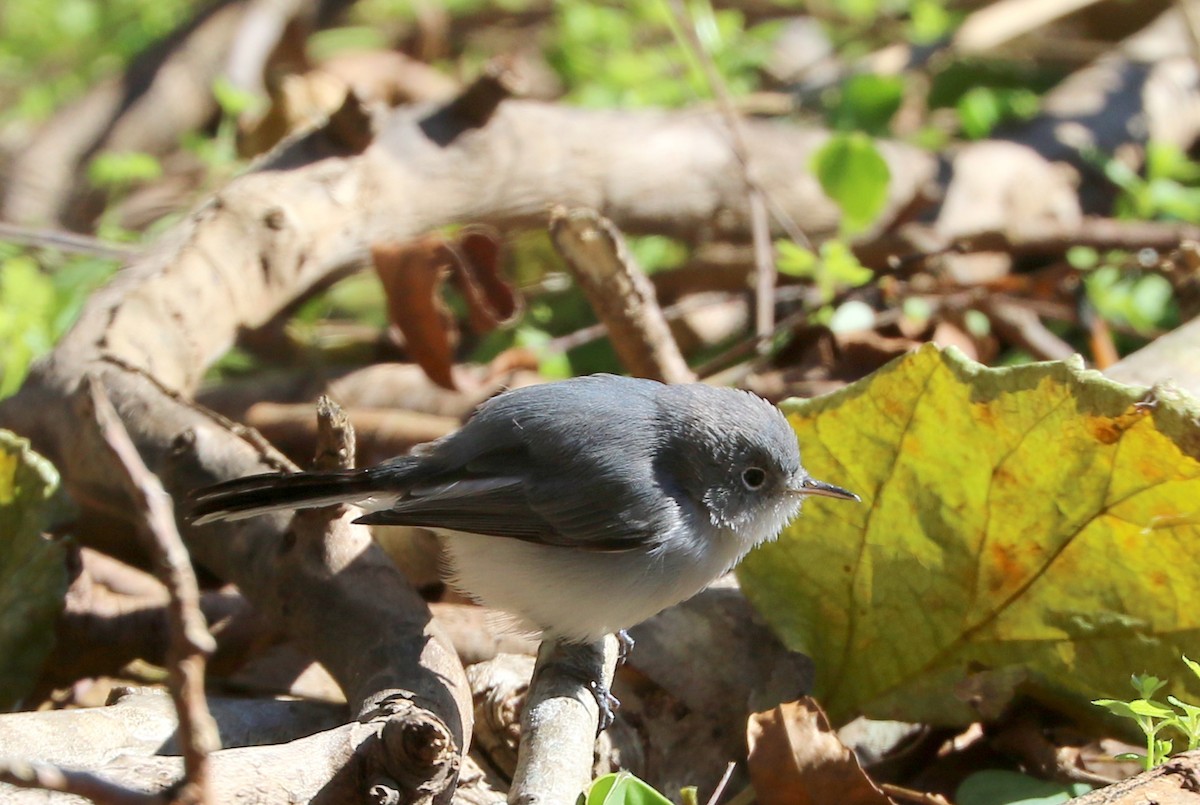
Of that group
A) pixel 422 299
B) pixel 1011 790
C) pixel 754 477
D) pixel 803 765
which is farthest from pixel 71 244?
pixel 1011 790

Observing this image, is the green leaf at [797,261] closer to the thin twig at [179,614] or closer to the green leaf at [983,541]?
the green leaf at [983,541]

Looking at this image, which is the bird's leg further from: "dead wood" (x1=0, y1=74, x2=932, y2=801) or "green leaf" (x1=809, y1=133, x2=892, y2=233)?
"green leaf" (x1=809, y1=133, x2=892, y2=233)

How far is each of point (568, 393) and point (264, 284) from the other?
1.26 meters

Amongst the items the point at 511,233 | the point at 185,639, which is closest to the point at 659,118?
the point at 511,233

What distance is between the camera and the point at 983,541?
7.74 ft

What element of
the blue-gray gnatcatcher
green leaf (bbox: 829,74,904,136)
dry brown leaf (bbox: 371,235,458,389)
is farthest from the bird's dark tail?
green leaf (bbox: 829,74,904,136)

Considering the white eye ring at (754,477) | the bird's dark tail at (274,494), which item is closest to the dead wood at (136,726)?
the bird's dark tail at (274,494)

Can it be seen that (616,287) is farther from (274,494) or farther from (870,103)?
(870,103)

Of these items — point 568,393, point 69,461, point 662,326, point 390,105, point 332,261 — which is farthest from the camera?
point 390,105

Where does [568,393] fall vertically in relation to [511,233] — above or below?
above

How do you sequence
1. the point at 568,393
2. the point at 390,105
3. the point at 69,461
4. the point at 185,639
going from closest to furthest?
the point at 185,639
the point at 568,393
the point at 69,461
the point at 390,105

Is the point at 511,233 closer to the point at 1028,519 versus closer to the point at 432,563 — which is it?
the point at 432,563

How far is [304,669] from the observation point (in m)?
2.58

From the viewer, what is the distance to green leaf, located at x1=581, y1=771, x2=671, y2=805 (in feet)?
5.68
